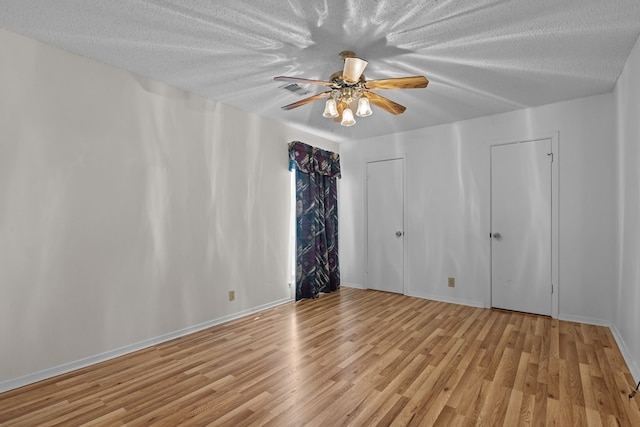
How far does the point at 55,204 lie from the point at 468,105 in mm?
4026

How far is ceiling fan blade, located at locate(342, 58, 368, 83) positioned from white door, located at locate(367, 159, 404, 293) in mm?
2682

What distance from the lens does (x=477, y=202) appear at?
13.4 feet

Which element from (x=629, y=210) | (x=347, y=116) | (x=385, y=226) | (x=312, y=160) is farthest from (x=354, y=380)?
(x=312, y=160)

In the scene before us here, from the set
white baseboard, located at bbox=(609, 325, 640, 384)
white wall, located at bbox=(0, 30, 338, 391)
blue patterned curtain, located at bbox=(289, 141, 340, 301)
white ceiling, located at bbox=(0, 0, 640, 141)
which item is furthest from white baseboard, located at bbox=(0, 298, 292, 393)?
white baseboard, located at bbox=(609, 325, 640, 384)

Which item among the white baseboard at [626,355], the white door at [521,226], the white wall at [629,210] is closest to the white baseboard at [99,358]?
the white door at [521,226]

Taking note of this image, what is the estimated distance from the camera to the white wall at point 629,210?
7.70ft

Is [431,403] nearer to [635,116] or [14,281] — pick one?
[635,116]

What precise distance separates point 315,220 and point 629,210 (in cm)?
330

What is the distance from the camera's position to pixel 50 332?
2.33m

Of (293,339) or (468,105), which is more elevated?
(468,105)

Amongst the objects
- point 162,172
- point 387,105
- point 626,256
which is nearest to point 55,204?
point 162,172

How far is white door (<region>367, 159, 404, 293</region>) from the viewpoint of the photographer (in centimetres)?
477

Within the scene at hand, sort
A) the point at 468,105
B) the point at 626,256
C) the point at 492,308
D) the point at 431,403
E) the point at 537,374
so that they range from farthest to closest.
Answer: the point at 492,308 < the point at 468,105 < the point at 626,256 < the point at 537,374 < the point at 431,403

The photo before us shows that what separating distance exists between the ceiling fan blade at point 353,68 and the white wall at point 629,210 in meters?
1.98
